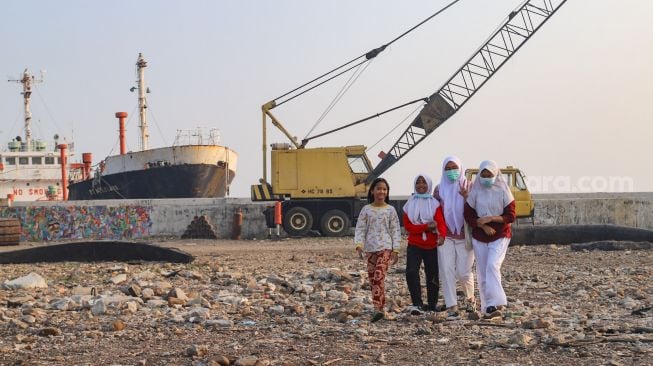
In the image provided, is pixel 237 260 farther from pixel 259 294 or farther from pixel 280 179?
pixel 280 179

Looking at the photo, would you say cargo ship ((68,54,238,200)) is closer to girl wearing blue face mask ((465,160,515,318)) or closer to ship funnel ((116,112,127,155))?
ship funnel ((116,112,127,155))

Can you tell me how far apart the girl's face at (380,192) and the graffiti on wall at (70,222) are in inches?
812

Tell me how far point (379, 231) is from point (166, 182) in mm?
33646

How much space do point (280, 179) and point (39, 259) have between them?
1041 centimetres

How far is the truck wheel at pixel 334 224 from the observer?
27.5 meters

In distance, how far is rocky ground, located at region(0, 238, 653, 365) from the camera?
697 centimetres

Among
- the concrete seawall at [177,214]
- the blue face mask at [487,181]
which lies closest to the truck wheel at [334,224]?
the concrete seawall at [177,214]

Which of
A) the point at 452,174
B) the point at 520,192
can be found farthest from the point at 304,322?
the point at 520,192

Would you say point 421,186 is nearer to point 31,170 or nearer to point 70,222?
point 70,222

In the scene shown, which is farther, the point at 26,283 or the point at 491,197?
the point at 26,283

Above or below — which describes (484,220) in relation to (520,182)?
below

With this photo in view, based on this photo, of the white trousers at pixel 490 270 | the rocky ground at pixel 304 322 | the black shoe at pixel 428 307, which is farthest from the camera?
the black shoe at pixel 428 307

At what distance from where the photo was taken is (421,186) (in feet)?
30.4

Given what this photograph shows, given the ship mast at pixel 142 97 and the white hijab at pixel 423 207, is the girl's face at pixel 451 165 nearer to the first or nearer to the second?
the white hijab at pixel 423 207
